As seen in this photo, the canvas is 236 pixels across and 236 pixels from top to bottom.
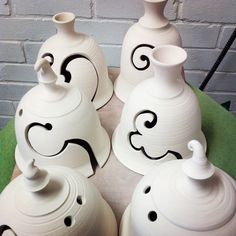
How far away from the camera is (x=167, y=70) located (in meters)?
0.54

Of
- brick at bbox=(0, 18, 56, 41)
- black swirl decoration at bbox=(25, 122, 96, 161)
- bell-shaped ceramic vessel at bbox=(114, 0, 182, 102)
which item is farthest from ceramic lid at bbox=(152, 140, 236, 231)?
brick at bbox=(0, 18, 56, 41)

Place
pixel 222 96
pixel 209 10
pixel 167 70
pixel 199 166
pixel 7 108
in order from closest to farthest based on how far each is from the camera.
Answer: pixel 199 166
pixel 167 70
pixel 209 10
pixel 222 96
pixel 7 108

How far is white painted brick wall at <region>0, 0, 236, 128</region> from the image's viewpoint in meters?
0.96

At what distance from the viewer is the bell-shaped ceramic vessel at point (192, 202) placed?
16.2 inches

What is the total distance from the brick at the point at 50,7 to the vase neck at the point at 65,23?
1.01 feet

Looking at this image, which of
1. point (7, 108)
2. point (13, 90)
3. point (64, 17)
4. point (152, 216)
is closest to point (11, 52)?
point (13, 90)

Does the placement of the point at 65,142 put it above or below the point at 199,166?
below

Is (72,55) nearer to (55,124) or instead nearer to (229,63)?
(55,124)

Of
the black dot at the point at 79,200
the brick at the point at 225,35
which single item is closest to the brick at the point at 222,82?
the brick at the point at 225,35

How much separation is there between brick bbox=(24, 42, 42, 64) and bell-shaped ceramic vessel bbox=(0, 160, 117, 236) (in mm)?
697

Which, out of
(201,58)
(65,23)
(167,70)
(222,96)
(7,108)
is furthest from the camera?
(7,108)

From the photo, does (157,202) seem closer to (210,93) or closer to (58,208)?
(58,208)

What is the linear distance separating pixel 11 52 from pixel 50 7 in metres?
0.23

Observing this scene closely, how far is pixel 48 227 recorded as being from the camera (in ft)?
1.42
